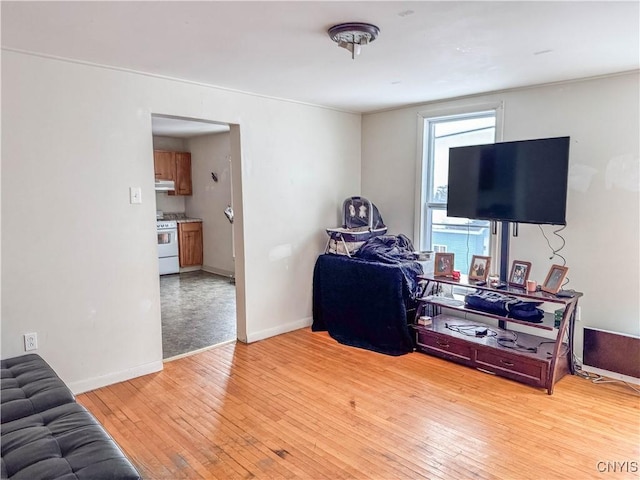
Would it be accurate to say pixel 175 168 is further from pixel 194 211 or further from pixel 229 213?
pixel 229 213

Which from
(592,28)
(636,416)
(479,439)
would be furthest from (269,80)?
(636,416)

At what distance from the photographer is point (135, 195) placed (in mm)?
3271

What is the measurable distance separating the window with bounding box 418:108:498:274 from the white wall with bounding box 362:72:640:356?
0.30 metres

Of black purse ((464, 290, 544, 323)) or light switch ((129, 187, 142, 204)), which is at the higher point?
light switch ((129, 187, 142, 204))

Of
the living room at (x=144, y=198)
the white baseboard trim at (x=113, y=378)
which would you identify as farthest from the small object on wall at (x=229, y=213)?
the white baseboard trim at (x=113, y=378)

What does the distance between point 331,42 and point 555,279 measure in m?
2.30

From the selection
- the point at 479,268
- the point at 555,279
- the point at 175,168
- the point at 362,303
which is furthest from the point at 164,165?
the point at 555,279

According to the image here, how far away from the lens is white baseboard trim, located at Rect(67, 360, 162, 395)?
308cm

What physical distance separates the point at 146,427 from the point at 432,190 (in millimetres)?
3340

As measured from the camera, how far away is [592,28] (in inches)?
91.8

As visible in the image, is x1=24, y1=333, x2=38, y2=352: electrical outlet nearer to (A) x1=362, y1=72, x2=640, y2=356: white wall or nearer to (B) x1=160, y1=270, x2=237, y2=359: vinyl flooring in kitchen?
(B) x1=160, y1=270, x2=237, y2=359: vinyl flooring in kitchen

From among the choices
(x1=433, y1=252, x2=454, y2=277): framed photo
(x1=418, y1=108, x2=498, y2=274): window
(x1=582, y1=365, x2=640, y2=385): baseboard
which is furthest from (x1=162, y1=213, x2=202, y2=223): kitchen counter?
(x1=582, y1=365, x2=640, y2=385): baseboard

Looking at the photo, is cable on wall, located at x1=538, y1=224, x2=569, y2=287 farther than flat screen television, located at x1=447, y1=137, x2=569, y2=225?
Yes

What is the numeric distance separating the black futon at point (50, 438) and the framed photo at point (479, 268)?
2.87 m
